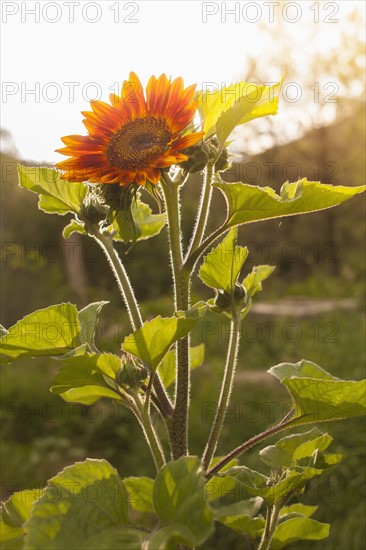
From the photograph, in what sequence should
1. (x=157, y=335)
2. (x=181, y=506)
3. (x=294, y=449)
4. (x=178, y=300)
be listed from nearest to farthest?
(x=181, y=506) < (x=157, y=335) < (x=178, y=300) < (x=294, y=449)

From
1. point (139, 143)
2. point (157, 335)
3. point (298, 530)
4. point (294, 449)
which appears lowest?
point (298, 530)

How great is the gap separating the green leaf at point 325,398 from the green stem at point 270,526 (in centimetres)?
12

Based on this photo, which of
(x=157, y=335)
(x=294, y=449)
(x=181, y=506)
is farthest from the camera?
(x=294, y=449)

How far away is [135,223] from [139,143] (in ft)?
0.39

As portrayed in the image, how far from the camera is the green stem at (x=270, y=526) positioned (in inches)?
37.4

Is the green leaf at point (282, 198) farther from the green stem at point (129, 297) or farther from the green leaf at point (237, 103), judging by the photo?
the green stem at point (129, 297)

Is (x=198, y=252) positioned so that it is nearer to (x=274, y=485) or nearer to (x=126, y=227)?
(x=126, y=227)

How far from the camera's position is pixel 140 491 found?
41.4 inches

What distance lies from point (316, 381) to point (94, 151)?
1.38 feet

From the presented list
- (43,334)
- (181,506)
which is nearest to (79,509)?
(181,506)

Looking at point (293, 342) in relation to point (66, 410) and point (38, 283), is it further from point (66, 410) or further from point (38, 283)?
point (38, 283)

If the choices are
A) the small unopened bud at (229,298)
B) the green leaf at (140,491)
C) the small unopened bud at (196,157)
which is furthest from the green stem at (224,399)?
the small unopened bud at (196,157)

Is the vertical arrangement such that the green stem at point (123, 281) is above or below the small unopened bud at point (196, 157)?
below

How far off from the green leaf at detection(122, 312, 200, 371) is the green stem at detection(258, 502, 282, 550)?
281 millimetres
